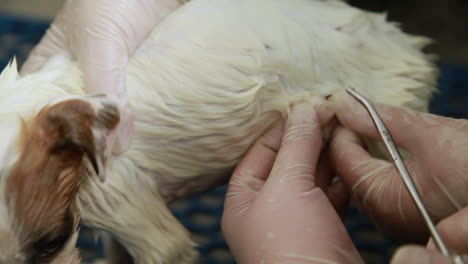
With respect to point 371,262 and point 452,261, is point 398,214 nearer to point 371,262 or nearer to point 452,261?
point 452,261

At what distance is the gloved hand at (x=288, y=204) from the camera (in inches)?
21.5

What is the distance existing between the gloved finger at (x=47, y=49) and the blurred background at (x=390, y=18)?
21 centimetres

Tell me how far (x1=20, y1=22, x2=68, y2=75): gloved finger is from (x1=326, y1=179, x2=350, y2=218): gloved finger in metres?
0.47

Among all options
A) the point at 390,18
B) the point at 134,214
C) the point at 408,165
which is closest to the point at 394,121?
the point at 408,165

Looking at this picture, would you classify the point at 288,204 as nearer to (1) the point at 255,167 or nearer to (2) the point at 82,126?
(1) the point at 255,167

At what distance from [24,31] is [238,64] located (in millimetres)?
846

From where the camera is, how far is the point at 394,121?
0.62m

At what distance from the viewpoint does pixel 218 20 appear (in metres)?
0.66

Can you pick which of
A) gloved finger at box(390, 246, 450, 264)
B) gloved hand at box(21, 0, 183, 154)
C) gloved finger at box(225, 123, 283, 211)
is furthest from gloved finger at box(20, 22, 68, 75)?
gloved finger at box(390, 246, 450, 264)

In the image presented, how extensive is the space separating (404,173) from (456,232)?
3.1 inches

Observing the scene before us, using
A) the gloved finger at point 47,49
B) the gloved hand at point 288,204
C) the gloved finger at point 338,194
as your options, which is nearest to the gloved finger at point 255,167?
the gloved hand at point 288,204

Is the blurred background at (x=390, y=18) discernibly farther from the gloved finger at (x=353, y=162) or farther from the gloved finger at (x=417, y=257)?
the gloved finger at (x=417, y=257)

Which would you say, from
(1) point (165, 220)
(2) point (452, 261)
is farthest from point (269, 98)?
(2) point (452, 261)

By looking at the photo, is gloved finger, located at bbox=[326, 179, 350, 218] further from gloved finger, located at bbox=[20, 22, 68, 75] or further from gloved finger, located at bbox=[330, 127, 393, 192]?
gloved finger, located at bbox=[20, 22, 68, 75]
